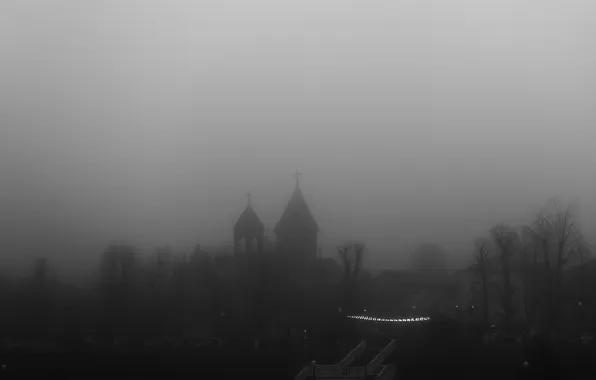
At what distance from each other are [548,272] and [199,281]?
27.1 metres

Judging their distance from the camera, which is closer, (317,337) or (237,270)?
(317,337)

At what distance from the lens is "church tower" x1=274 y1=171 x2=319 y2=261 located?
280 ft

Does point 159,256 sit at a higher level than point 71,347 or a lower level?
higher

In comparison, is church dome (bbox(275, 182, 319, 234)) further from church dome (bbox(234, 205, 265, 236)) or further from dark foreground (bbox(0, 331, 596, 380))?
dark foreground (bbox(0, 331, 596, 380))

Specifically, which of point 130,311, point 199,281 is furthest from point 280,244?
point 130,311

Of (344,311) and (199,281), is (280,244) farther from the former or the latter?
(344,311)

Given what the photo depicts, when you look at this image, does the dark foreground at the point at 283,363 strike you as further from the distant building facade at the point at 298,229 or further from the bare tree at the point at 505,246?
the distant building facade at the point at 298,229

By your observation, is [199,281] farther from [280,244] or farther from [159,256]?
[280,244]

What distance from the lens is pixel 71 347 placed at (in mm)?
40594

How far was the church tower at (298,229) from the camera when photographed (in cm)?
8549

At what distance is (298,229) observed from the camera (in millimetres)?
86562

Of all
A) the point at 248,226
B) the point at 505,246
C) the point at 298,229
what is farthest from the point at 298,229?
the point at 505,246

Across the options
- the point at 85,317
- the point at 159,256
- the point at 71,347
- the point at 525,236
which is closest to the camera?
the point at 71,347

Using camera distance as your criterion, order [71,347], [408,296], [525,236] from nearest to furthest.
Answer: [71,347], [525,236], [408,296]
